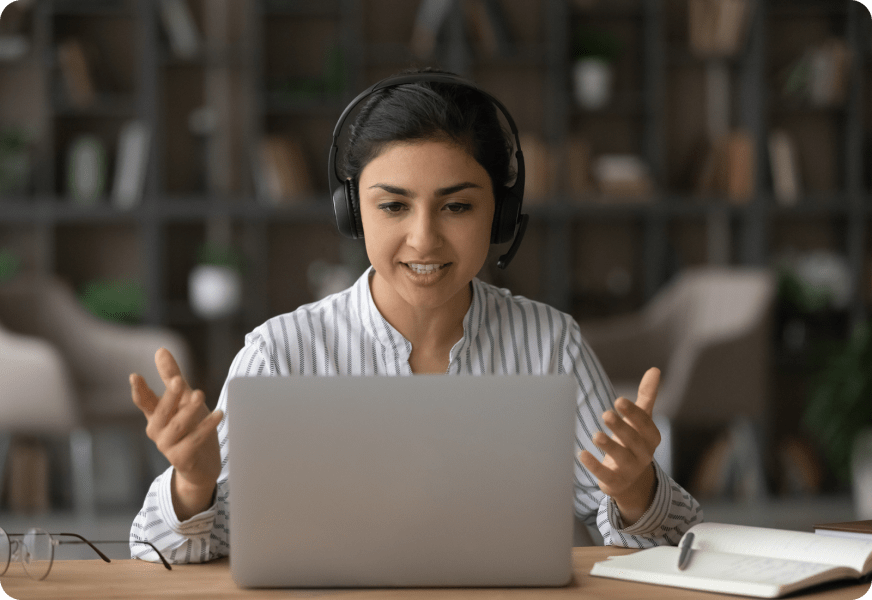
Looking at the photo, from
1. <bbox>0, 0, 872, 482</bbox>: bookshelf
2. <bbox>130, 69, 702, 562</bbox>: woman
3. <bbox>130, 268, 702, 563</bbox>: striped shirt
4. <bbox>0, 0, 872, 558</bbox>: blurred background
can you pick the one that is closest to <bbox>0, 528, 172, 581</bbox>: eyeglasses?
<bbox>130, 69, 702, 562</bbox>: woman

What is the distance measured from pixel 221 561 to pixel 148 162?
3223 mm

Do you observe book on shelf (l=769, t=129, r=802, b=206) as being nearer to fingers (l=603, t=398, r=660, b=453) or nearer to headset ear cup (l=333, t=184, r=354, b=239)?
headset ear cup (l=333, t=184, r=354, b=239)

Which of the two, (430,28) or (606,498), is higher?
(430,28)

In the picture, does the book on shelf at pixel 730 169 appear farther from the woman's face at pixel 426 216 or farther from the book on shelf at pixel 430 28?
the woman's face at pixel 426 216

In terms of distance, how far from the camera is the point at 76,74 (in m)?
3.92

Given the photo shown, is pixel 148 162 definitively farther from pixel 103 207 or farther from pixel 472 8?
pixel 472 8

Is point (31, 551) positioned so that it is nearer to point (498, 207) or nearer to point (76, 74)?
point (498, 207)

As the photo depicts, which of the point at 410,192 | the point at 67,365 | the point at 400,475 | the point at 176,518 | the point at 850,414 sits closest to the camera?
the point at 400,475

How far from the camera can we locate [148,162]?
12.9ft

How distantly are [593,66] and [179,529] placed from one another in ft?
11.4

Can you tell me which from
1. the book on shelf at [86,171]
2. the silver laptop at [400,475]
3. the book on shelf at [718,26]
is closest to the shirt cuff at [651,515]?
the silver laptop at [400,475]

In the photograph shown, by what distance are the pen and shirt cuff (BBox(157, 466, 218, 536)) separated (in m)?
0.52

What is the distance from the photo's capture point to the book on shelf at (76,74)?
3.90 meters

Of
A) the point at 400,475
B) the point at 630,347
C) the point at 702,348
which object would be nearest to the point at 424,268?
the point at 400,475
